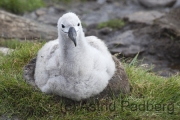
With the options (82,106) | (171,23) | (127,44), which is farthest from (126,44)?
(82,106)

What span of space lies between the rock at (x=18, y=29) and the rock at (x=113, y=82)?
8.69ft

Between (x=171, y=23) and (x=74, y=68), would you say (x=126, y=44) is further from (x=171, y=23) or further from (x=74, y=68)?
(x=74, y=68)

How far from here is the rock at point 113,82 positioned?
5.08 metres

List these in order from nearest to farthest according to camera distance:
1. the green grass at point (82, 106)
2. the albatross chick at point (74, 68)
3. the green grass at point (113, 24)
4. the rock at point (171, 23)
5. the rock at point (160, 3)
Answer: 1. the albatross chick at point (74, 68)
2. the green grass at point (82, 106)
3. the rock at point (171, 23)
4. the green grass at point (113, 24)
5. the rock at point (160, 3)

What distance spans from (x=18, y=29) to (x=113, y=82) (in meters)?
3.76

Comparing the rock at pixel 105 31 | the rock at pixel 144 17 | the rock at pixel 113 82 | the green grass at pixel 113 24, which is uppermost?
the rock at pixel 144 17

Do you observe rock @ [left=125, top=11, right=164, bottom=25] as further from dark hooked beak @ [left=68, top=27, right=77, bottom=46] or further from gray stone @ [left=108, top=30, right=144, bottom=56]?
dark hooked beak @ [left=68, top=27, right=77, bottom=46]

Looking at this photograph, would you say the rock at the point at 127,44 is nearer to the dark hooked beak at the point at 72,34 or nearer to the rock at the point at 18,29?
the rock at the point at 18,29

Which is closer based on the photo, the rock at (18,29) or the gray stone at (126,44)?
the rock at (18,29)

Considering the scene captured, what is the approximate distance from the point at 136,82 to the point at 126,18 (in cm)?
555

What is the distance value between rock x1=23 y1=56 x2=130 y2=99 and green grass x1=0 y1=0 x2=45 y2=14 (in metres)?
5.58

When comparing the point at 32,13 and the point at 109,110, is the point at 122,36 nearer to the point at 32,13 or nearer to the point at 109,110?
the point at 32,13

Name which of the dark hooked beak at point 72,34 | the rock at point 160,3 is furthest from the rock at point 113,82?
the rock at point 160,3


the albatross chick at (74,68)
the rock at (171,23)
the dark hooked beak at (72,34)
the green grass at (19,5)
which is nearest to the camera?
the dark hooked beak at (72,34)
